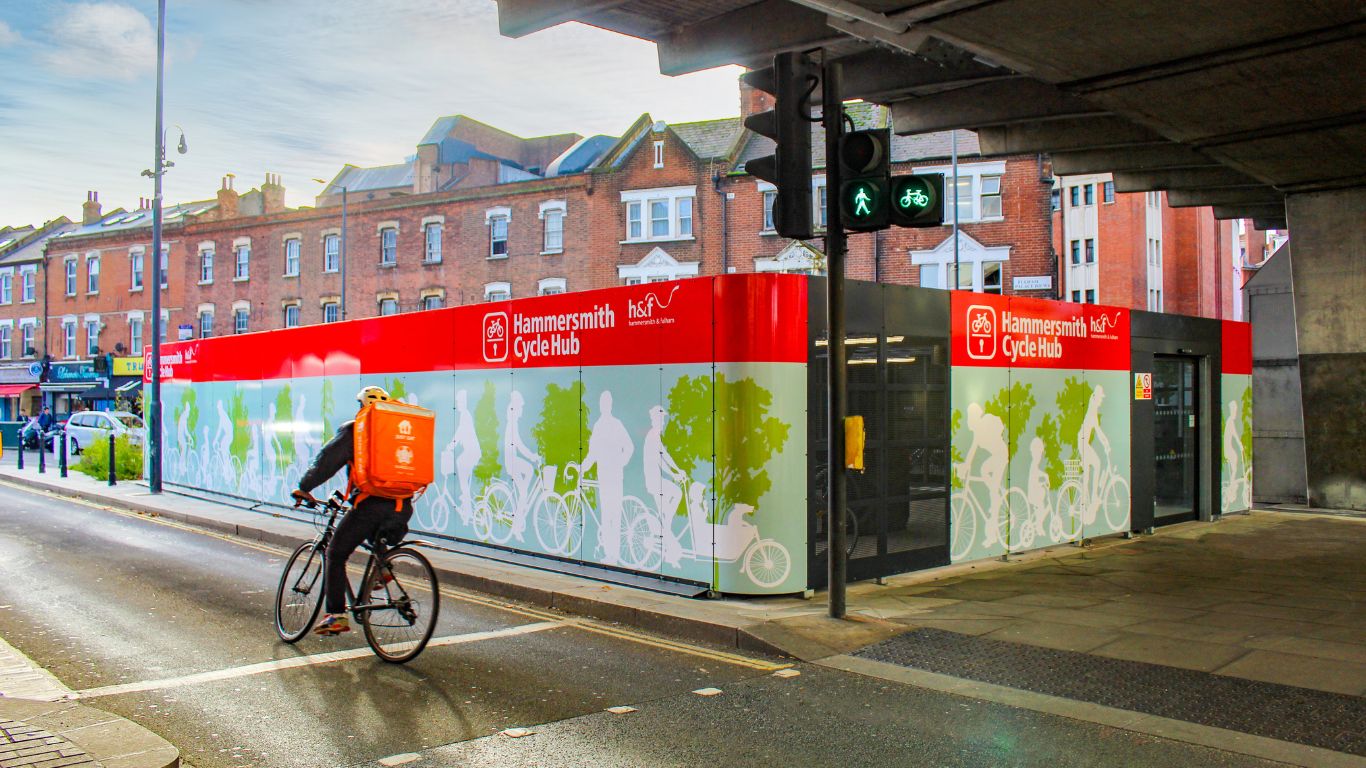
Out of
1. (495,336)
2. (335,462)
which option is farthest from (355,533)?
(495,336)

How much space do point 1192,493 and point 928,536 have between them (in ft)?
23.5

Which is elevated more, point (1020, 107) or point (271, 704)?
point (1020, 107)

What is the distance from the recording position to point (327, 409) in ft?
49.5

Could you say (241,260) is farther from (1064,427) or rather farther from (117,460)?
(1064,427)

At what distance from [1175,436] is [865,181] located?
9.39 meters

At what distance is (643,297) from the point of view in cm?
999

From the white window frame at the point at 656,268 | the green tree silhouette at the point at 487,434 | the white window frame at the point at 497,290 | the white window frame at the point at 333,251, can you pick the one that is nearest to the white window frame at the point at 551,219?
the white window frame at the point at 497,290

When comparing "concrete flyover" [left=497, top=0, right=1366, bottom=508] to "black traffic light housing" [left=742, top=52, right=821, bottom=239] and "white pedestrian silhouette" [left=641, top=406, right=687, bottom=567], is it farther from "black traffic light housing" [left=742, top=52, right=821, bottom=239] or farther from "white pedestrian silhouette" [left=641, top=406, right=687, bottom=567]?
"white pedestrian silhouette" [left=641, top=406, right=687, bottom=567]

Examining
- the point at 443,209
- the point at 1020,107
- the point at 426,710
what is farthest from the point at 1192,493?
the point at 443,209

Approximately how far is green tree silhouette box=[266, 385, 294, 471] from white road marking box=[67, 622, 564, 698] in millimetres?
9074

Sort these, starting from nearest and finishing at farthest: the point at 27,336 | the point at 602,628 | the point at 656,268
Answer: the point at 602,628 < the point at 656,268 < the point at 27,336

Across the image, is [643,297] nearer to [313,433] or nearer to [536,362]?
[536,362]

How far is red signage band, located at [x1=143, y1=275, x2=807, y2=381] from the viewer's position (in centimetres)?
906

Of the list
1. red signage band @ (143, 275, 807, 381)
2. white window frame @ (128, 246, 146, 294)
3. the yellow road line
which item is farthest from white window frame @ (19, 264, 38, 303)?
the yellow road line
